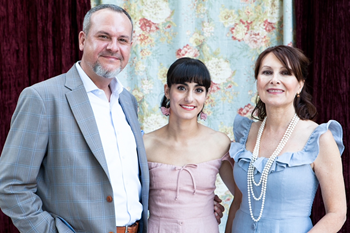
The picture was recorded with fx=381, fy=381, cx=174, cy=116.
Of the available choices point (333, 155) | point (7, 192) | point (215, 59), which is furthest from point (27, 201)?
point (215, 59)

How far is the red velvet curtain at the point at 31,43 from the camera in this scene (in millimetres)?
2674

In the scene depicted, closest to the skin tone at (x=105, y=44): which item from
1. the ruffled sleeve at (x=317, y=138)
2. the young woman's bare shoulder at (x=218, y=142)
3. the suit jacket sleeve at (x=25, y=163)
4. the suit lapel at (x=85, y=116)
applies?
the suit lapel at (x=85, y=116)

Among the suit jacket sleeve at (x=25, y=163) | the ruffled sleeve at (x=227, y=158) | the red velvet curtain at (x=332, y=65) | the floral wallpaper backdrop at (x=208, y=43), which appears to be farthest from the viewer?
the floral wallpaper backdrop at (x=208, y=43)

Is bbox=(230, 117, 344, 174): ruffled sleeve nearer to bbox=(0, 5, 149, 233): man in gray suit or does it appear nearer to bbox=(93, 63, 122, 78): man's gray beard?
bbox=(0, 5, 149, 233): man in gray suit

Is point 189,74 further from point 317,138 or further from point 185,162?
point 317,138

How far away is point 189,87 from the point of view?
6.26 ft

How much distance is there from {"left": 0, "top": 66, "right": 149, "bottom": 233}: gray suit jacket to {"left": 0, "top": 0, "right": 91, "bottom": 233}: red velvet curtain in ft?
4.37

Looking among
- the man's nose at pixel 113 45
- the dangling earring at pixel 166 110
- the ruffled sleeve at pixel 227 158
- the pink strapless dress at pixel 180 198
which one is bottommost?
the pink strapless dress at pixel 180 198

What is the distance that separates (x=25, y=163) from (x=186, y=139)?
0.84m

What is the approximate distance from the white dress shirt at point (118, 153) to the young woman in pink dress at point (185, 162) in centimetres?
17

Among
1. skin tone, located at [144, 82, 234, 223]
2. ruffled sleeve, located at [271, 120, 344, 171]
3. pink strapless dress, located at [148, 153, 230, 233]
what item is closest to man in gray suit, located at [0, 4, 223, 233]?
pink strapless dress, located at [148, 153, 230, 233]

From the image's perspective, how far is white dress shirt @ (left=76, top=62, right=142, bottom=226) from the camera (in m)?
1.58

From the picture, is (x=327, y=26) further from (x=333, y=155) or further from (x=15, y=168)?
(x=15, y=168)

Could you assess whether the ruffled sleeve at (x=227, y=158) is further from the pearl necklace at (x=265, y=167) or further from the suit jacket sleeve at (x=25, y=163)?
the suit jacket sleeve at (x=25, y=163)
